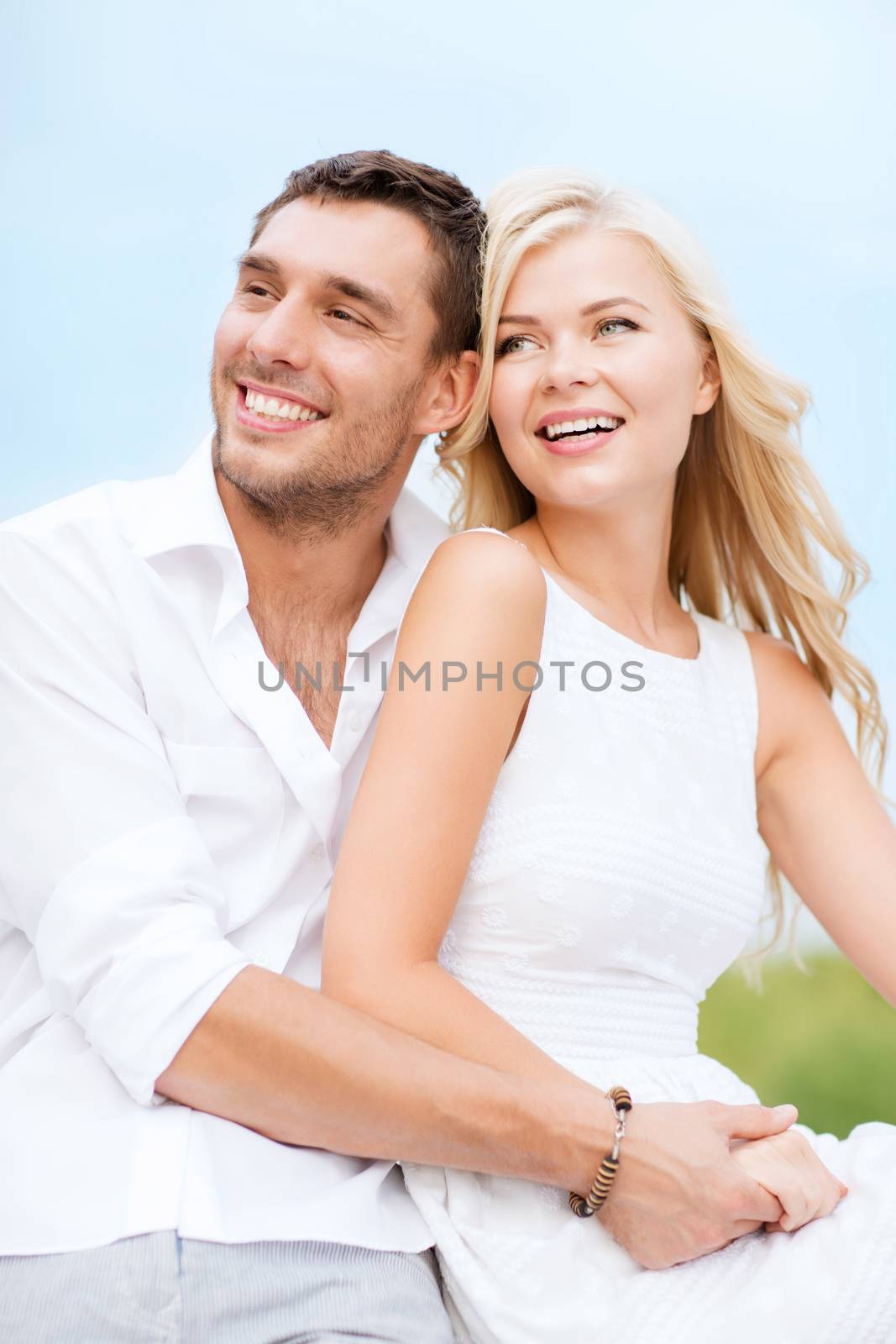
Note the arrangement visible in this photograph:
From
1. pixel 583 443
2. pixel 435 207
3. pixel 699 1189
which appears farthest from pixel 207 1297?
pixel 435 207

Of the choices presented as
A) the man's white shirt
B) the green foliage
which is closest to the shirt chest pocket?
the man's white shirt

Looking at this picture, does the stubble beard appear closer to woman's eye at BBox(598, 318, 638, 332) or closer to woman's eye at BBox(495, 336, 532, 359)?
woman's eye at BBox(495, 336, 532, 359)

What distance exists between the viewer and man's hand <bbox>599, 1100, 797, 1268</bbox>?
1.63 meters

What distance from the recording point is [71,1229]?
1.52m

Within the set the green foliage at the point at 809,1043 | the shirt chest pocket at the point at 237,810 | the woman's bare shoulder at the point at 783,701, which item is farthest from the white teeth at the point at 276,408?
the green foliage at the point at 809,1043

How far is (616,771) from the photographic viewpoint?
1.99 meters

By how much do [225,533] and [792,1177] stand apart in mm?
1177

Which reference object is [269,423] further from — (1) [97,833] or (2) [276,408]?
(1) [97,833]

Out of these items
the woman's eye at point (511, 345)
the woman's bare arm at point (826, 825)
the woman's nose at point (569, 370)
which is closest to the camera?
the woman's nose at point (569, 370)

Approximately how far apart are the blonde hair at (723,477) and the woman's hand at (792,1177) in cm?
84

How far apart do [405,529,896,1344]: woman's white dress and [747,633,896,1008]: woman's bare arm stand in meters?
0.10

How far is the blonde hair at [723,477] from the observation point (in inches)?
84.8

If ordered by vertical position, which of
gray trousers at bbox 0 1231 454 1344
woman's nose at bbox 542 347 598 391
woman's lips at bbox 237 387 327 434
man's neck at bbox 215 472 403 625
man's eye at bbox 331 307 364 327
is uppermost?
man's eye at bbox 331 307 364 327

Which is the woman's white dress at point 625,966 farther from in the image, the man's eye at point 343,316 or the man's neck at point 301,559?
the man's eye at point 343,316
